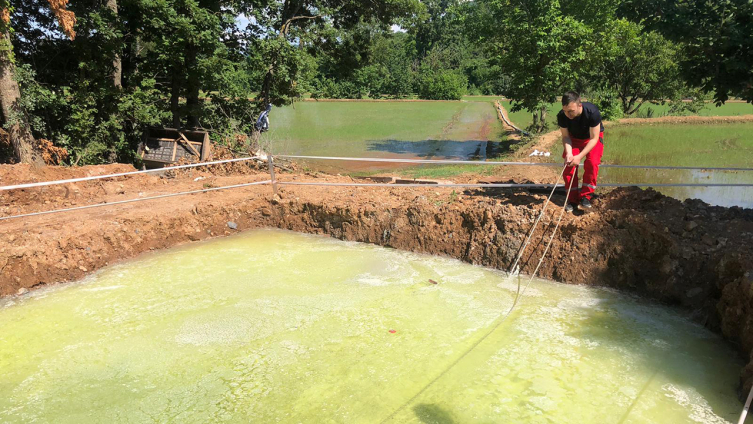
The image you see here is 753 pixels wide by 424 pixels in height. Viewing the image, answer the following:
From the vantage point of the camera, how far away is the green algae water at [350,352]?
369cm

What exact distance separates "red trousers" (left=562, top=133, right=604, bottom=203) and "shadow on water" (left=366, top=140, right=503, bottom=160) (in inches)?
364

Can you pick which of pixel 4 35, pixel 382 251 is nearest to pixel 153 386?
pixel 382 251

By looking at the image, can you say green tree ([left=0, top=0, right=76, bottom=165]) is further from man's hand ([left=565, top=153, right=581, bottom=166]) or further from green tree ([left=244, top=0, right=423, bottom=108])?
man's hand ([left=565, top=153, right=581, bottom=166])

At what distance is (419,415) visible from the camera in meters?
3.60

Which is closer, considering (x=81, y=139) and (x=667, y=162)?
(x=81, y=139)

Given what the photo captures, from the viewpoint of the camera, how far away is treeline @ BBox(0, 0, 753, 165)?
30.1 ft

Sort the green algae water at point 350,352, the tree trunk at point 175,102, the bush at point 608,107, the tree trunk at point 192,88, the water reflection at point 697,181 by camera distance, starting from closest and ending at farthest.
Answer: the green algae water at point 350,352 → the water reflection at point 697,181 → the tree trunk at point 192,88 → the tree trunk at point 175,102 → the bush at point 608,107

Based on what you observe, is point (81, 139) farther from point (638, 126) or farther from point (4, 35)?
point (638, 126)

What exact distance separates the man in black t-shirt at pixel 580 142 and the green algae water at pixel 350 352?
4.11 ft

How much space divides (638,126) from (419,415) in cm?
A: 1993

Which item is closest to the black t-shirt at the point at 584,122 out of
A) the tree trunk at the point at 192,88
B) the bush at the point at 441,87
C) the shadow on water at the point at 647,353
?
the shadow on water at the point at 647,353

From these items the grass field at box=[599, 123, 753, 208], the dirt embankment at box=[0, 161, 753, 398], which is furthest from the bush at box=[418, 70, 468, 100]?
the dirt embankment at box=[0, 161, 753, 398]

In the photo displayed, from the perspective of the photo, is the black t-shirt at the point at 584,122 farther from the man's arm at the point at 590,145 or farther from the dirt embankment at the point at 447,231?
the dirt embankment at the point at 447,231

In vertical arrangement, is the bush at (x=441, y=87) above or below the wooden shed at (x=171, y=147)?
above
